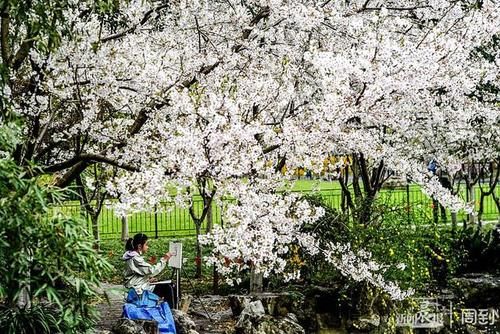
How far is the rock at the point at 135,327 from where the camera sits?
789cm

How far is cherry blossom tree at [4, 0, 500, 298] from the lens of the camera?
7918 millimetres

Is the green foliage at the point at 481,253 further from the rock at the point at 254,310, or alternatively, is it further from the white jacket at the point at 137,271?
the white jacket at the point at 137,271

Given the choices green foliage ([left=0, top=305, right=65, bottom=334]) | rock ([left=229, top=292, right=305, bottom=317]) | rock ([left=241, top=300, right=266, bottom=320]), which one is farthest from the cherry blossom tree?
green foliage ([left=0, top=305, right=65, bottom=334])

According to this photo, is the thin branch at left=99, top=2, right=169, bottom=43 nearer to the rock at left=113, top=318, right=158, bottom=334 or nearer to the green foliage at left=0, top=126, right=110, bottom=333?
the rock at left=113, top=318, right=158, bottom=334

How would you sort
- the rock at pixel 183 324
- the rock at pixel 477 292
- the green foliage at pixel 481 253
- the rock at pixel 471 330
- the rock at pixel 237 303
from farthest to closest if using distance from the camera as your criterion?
the green foliage at pixel 481 253
the rock at pixel 477 292
the rock at pixel 471 330
the rock at pixel 237 303
the rock at pixel 183 324

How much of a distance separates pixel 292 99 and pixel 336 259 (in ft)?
6.84

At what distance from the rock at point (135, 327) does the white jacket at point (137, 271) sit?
1.08 feet

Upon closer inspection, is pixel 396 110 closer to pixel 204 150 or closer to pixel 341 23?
pixel 341 23

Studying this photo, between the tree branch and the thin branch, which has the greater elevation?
the thin branch

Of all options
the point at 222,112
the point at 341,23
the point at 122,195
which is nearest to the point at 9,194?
the point at 122,195

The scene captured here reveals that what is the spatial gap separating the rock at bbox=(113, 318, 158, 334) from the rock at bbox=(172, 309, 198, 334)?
663mm

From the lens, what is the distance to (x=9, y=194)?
15.9 ft

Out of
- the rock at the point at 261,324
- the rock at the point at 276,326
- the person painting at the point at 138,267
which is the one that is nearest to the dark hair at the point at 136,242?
the person painting at the point at 138,267

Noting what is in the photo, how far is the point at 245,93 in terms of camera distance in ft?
28.9
